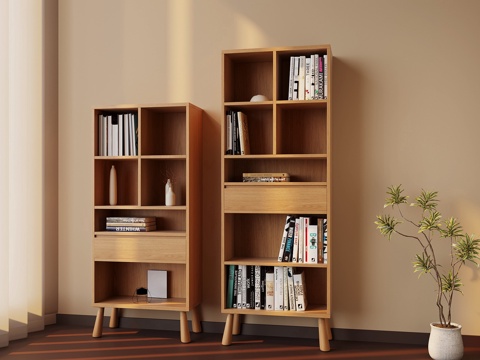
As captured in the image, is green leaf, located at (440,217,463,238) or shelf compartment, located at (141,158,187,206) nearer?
green leaf, located at (440,217,463,238)

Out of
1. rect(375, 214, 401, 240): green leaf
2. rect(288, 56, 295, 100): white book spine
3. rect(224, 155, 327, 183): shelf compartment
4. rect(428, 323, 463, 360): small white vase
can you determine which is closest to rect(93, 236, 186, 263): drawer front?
rect(224, 155, 327, 183): shelf compartment

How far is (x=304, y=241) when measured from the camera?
3711mm

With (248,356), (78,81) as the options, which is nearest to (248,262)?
(248,356)

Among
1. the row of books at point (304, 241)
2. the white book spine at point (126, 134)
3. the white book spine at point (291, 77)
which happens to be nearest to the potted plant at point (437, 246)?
the row of books at point (304, 241)

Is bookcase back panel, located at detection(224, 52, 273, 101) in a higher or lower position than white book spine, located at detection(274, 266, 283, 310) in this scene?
higher

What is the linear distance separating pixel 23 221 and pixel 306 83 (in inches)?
88.0

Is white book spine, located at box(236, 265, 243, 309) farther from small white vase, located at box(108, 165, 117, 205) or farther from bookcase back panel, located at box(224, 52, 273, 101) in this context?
bookcase back panel, located at box(224, 52, 273, 101)

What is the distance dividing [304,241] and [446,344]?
1.04 metres

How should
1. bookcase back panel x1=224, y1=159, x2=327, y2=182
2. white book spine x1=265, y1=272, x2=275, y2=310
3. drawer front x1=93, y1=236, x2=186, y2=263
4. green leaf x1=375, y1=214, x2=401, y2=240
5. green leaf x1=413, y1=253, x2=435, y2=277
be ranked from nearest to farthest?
green leaf x1=413, y1=253, x2=435, y2=277 < green leaf x1=375, y1=214, x2=401, y2=240 < white book spine x1=265, y1=272, x2=275, y2=310 < drawer front x1=93, y1=236, x2=186, y2=263 < bookcase back panel x1=224, y1=159, x2=327, y2=182

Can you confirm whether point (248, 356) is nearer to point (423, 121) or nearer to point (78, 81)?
point (423, 121)

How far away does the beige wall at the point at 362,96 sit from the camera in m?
3.80

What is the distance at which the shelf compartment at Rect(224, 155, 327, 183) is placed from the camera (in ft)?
13.1

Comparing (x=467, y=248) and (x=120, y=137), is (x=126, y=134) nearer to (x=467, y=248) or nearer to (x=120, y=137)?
(x=120, y=137)

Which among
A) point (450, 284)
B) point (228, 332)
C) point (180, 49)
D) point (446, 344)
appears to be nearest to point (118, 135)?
point (180, 49)
